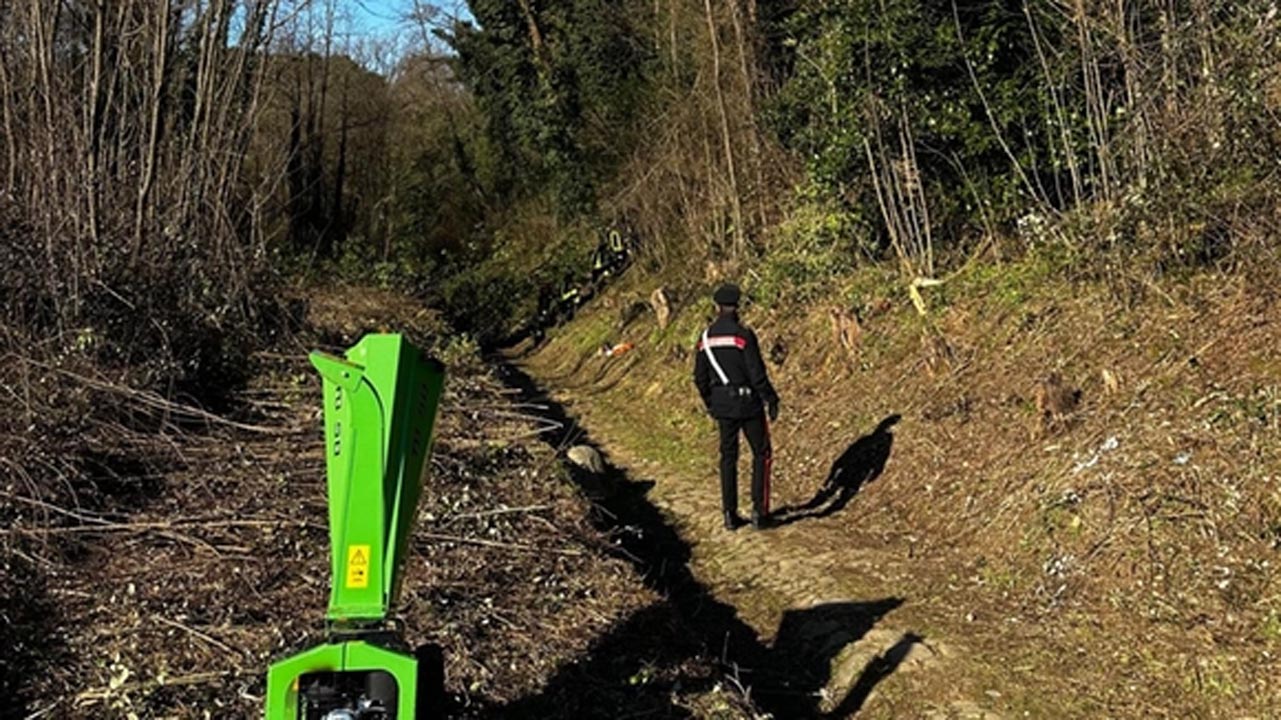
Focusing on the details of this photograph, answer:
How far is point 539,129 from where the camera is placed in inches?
959

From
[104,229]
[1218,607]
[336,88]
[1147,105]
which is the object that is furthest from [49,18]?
[336,88]

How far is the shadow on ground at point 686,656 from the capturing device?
458 cm

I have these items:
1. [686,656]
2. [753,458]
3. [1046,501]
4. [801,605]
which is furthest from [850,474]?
[686,656]

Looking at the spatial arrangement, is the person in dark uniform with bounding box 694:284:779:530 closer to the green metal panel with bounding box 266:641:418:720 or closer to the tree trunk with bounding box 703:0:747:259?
the green metal panel with bounding box 266:641:418:720

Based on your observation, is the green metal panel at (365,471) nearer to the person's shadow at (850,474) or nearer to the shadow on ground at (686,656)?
the shadow on ground at (686,656)

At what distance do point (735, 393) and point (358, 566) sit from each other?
5360 mm

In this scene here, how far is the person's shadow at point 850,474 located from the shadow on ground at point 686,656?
3.55 ft

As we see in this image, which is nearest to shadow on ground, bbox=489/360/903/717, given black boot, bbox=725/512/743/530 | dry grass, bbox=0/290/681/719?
dry grass, bbox=0/290/681/719

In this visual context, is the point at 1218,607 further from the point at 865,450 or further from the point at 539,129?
the point at 539,129

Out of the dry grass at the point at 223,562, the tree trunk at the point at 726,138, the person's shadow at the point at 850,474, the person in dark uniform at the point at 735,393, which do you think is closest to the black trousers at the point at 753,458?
the person in dark uniform at the point at 735,393

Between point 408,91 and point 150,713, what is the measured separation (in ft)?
101

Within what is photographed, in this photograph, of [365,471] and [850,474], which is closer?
[365,471]

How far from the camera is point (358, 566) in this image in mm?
2975

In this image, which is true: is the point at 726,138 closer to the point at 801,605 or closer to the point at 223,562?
the point at 801,605
